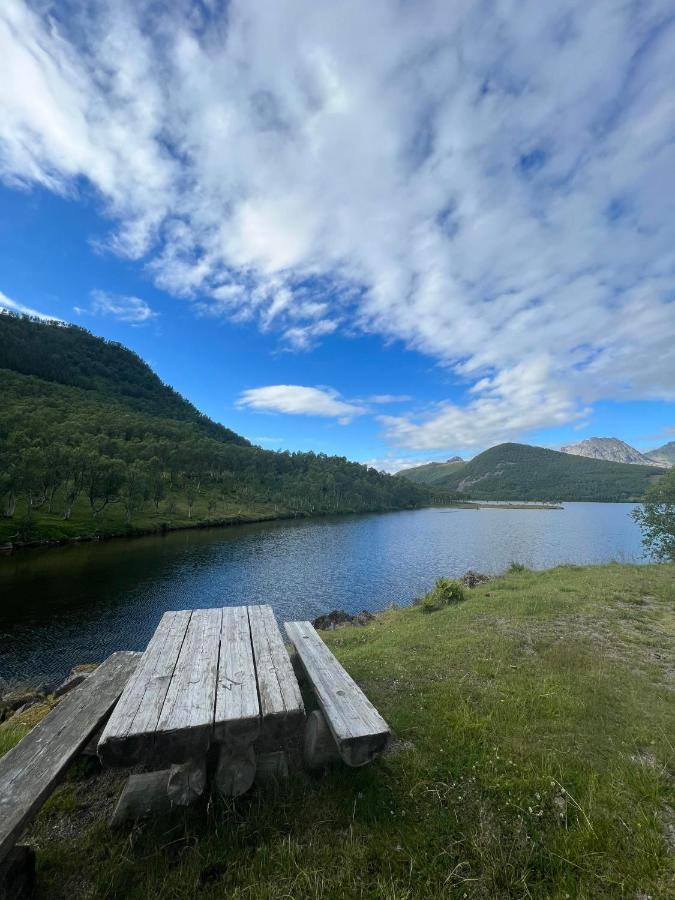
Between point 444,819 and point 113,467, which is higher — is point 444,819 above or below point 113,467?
below

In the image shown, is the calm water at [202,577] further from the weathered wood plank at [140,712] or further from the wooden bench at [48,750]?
the weathered wood plank at [140,712]

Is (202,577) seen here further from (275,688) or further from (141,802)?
(275,688)

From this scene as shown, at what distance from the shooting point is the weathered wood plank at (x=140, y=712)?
290cm

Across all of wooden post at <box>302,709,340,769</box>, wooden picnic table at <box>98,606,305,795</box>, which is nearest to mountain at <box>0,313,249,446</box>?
wooden picnic table at <box>98,606,305,795</box>

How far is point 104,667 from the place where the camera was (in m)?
5.18

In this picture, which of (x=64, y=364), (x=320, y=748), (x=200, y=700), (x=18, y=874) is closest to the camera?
(x=18, y=874)

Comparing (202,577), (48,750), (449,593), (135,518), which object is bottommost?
(202,577)

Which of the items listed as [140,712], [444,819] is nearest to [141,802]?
[140,712]

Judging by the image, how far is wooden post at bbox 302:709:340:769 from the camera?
3.99 meters

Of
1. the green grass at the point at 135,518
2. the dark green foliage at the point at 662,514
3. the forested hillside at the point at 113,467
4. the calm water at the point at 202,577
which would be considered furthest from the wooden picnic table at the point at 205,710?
the forested hillside at the point at 113,467

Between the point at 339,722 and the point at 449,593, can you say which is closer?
the point at 339,722

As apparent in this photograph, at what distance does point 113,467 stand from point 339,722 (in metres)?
68.2

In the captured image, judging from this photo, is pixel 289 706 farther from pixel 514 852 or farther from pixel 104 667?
pixel 104 667

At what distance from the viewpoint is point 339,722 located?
363cm
